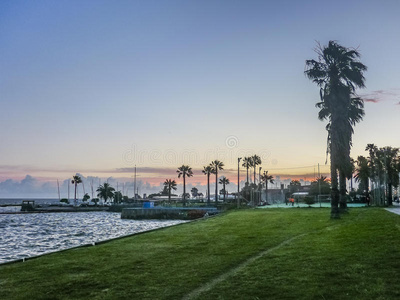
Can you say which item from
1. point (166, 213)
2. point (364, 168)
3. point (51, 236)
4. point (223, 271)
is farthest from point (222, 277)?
point (364, 168)

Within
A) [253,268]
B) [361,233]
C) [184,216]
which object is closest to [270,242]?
[361,233]

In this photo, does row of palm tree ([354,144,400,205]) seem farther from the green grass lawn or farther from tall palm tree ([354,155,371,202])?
the green grass lawn

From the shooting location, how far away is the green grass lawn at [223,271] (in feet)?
32.7

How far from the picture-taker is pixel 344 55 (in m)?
34.5

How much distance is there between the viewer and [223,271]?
12.5 metres

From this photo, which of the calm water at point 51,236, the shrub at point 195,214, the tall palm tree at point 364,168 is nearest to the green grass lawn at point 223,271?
the calm water at point 51,236

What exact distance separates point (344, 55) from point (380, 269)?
27.2m

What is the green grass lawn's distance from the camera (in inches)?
392

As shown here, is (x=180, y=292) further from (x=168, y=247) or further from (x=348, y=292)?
(x=168, y=247)

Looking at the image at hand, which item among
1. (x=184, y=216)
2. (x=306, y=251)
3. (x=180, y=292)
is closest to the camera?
(x=180, y=292)

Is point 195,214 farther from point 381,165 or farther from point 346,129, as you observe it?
point 346,129

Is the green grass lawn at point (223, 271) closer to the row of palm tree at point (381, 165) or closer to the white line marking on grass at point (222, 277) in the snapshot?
the white line marking on grass at point (222, 277)

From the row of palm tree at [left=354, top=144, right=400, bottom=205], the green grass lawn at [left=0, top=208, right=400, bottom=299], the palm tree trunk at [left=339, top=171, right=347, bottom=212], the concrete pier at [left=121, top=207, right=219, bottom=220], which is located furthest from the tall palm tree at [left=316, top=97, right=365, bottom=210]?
the concrete pier at [left=121, top=207, right=219, bottom=220]

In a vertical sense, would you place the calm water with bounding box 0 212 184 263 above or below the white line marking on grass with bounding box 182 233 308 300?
below
